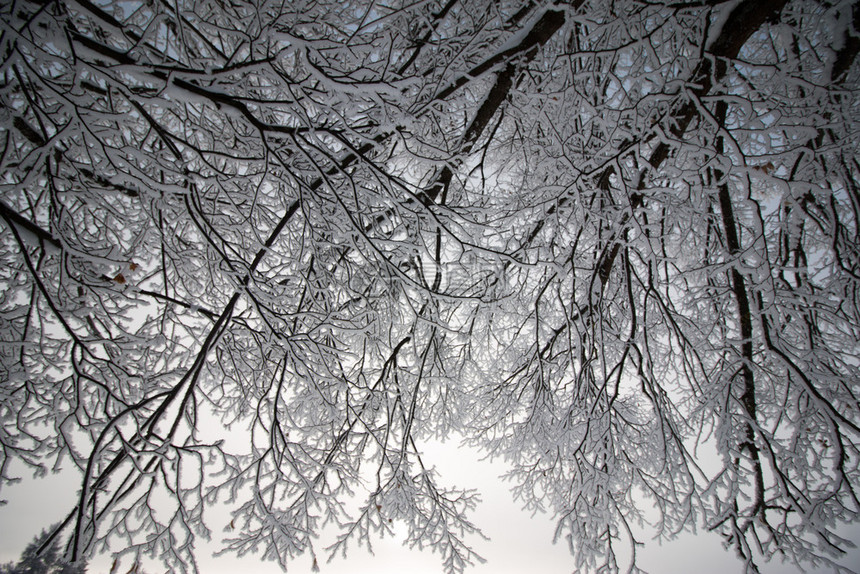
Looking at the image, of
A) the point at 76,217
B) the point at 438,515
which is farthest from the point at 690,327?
the point at 76,217

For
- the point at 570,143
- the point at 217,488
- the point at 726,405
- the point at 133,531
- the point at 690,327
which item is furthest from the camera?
the point at 690,327

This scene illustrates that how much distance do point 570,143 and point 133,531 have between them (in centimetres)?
384

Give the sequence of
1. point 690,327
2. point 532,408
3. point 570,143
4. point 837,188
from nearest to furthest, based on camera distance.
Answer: point 837,188 < point 570,143 < point 690,327 < point 532,408

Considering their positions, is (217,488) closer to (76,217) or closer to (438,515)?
(438,515)

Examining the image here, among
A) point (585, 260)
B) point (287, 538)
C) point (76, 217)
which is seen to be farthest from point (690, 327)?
point (76, 217)

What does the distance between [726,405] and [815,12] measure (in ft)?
8.74

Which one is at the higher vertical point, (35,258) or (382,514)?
(35,258)

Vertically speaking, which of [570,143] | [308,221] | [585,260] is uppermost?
[570,143]

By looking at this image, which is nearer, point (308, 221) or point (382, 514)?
point (308, 221)

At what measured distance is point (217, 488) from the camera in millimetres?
2135

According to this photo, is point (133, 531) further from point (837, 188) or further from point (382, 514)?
point (837, 188)

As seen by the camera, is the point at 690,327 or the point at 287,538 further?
the point at 690,327

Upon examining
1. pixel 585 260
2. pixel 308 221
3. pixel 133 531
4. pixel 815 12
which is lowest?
pixel 133 531

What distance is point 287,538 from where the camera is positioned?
7.26ft
